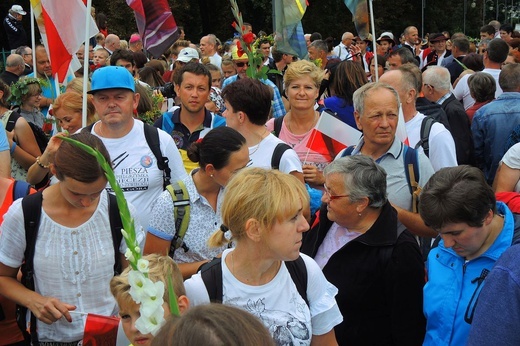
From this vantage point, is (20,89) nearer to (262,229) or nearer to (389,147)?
(389,147)

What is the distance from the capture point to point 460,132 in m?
6.99

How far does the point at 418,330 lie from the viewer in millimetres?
3514

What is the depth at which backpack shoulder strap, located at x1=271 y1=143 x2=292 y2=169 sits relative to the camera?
443cm

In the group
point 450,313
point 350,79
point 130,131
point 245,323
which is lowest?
point 350,79

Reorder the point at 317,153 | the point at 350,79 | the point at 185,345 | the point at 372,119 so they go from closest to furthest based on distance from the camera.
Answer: the point at 185,345, the point at 372,119, the point at 317,153, the point at 350,79

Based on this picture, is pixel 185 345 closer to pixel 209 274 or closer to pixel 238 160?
pixel 209 274

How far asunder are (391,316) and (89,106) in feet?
9.97

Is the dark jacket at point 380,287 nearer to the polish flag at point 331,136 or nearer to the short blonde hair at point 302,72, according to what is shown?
the polish flag at point 331,136

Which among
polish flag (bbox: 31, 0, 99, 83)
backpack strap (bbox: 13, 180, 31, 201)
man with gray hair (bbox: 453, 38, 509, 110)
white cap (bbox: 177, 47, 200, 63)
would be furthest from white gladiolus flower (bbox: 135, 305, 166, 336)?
man with gray hair (bbox: 453, 38, 509, 110)

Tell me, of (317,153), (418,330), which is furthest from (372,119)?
(418,330)

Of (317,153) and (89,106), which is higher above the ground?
(89,106)

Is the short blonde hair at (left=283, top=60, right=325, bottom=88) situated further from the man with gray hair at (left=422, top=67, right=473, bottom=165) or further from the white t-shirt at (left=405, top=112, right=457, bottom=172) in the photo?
the man with gray hair at (left=422, top=67, right=473, bottom=165)

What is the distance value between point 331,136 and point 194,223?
5.56 feet

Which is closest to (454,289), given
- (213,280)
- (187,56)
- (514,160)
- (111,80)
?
(213,280)
